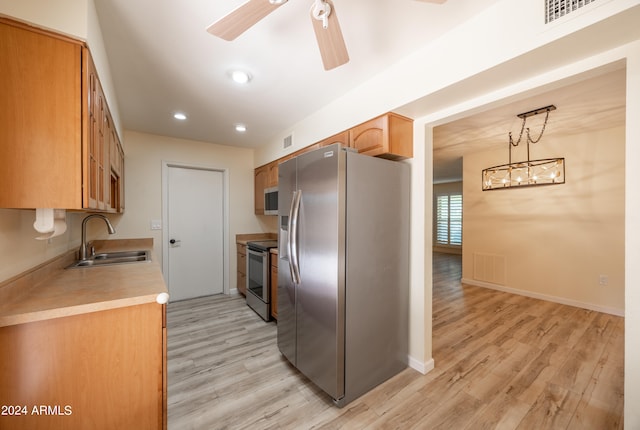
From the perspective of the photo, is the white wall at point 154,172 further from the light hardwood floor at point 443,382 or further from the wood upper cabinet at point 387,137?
the wood upper cabinet at point 387,137

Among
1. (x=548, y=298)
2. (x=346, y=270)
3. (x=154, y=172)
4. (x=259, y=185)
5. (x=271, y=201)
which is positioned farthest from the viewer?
(x=259, y=185)

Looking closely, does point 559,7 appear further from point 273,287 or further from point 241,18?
point 273,287

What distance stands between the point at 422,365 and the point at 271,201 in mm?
2770

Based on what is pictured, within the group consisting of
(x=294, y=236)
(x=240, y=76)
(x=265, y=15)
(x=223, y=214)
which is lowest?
(x=294, y=236)

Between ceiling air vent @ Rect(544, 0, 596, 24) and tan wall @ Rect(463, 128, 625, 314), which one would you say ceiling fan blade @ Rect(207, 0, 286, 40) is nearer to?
ceiling air vent @ Rect(544, 0, 596, 24)

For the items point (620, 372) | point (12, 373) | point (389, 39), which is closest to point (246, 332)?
point (12, 373)

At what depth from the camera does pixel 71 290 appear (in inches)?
52.8

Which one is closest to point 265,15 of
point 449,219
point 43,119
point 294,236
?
point 43,119

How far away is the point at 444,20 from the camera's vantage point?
1503mm

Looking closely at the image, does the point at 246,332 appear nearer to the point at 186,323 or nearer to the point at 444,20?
the point at 186,323

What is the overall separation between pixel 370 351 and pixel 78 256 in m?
2.89

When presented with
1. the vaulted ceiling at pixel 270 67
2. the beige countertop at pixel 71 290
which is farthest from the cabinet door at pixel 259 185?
the beige countertop at pixel 71 290

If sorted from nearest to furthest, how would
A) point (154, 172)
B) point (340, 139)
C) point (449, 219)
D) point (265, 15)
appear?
point (265, 15)
point (340, 139)
point (154, 172)
point (449, 219)

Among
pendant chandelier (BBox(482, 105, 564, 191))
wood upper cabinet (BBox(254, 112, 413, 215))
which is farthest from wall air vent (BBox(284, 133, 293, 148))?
pendant chandelier (BBox(482, 105, 564, 191))
